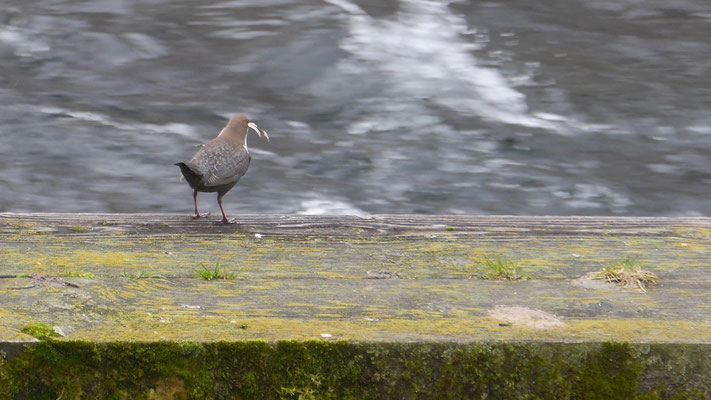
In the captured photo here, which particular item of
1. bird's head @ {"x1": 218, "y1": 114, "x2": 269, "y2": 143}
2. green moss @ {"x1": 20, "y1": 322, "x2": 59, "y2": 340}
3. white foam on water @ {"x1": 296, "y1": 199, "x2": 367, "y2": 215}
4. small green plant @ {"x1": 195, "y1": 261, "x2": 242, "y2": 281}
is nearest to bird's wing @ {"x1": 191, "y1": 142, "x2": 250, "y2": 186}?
bird's head @ {"x1": 218, "y1": 114, "x2": 269, "y2": 143}

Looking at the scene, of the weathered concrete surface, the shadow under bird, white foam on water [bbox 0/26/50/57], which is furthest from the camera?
white foam on water [bbox 0/26/50/57]

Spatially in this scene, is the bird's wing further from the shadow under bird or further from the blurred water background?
the blurred water background

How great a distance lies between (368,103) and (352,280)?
6.74 m

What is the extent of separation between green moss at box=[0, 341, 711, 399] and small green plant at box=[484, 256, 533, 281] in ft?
1.96

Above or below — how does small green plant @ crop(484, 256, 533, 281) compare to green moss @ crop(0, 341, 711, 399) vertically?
below

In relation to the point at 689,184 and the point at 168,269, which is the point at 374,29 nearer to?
the point at 689,184

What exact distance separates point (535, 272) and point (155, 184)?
17.3 feet

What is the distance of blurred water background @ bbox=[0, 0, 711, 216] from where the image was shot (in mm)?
6821

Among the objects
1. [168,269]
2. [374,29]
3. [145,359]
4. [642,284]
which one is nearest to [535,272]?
[642,284]

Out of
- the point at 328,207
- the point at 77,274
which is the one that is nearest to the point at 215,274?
the point at 77,274

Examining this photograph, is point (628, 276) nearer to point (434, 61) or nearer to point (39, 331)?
point (39, 331)

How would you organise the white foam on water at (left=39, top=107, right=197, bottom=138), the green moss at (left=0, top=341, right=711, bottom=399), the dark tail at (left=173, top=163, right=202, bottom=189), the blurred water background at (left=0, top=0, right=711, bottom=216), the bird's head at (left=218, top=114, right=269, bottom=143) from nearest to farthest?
the green moss at (left=0, top=341, right=711, bottom=399), the dark tail at (left=173, top=163, right=202, bottom=189), the bird's head at (left=218, top=114, right=269, bottom=143), the blurred water background at (left=0, top=0, right=711, bottom=216), the white foam on water at (left=39, top=107, right=197, bottom=138)

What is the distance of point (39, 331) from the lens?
1404 millimetres

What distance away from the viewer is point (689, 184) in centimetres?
694
